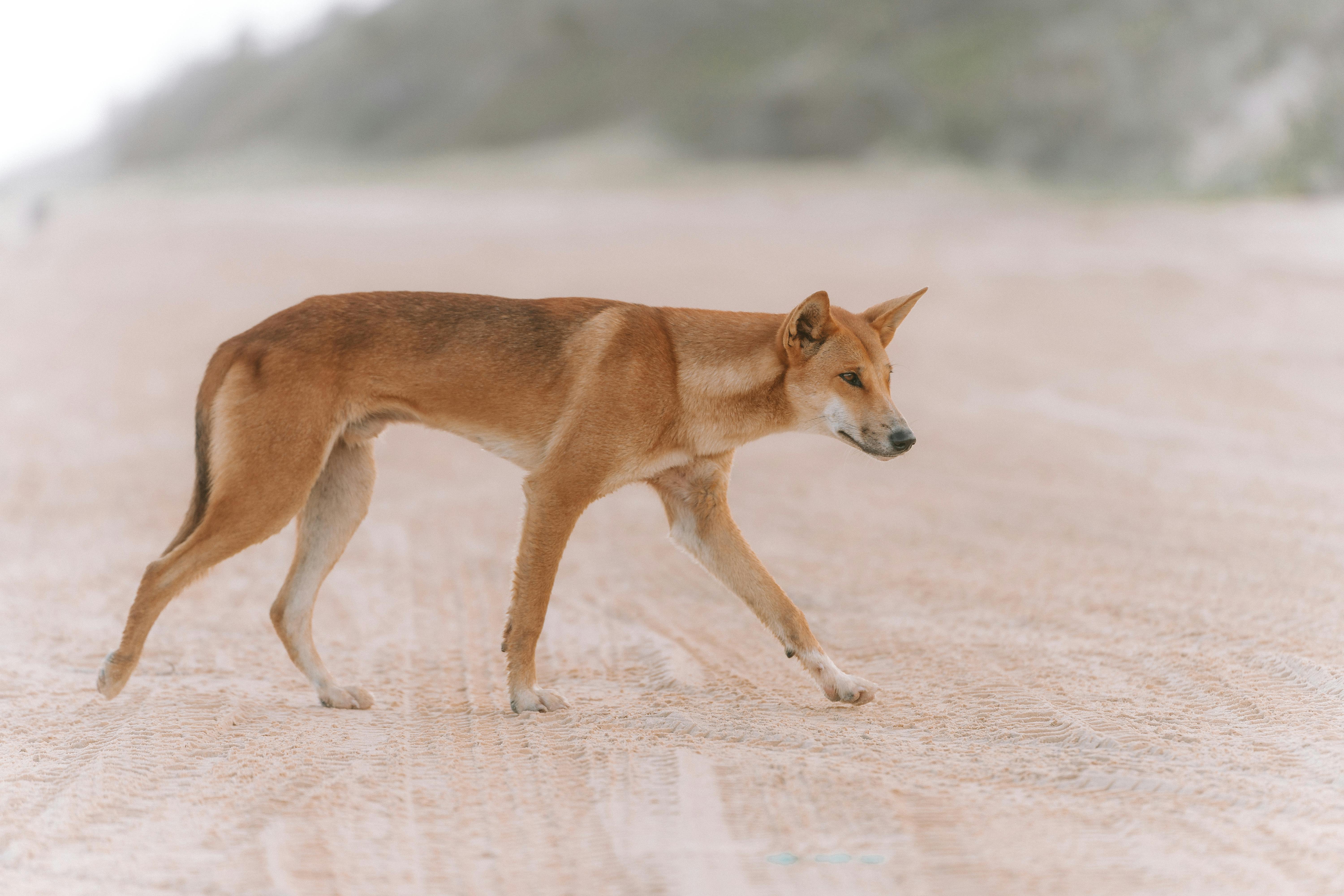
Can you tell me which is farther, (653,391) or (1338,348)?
(1338,348)

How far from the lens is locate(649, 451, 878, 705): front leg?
4.82 metres

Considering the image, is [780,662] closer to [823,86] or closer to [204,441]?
[204,441]

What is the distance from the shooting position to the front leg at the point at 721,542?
482 cm

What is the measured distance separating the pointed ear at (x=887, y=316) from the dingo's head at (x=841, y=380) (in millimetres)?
79

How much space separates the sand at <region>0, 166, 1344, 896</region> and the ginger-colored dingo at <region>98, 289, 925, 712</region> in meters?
0.45

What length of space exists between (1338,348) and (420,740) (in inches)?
505

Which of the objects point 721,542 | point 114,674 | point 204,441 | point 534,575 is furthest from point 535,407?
point 114,674

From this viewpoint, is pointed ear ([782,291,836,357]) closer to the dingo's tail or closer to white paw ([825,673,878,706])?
white paw ([825,673,878,706])

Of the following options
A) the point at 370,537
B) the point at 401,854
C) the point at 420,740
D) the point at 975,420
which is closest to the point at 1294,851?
the point at 401,854

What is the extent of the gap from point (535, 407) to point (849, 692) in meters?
1.58

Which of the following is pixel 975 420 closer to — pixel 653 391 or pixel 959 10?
pixel 653 391

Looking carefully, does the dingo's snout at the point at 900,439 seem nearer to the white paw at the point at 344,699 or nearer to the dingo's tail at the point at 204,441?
the white paw at the point at 344,699

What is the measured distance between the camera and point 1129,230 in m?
22.4

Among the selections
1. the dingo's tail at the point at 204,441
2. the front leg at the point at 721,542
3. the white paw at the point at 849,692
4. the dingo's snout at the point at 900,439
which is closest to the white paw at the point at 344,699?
the dingo's tail at the point at 204,441
